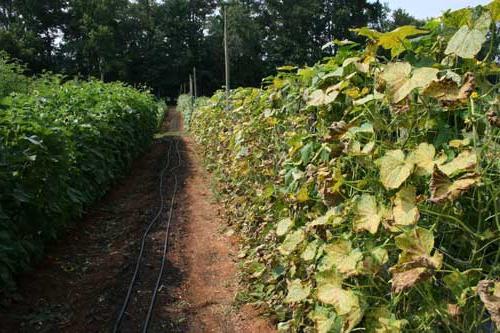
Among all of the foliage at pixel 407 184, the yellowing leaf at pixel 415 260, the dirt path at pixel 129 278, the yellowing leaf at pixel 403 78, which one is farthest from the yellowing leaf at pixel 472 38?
the dirt path at pixel 129 278

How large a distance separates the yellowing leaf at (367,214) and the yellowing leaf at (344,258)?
13 centimetres

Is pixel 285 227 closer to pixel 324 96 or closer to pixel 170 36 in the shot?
pixel 324 96

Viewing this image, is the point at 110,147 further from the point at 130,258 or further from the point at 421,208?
the point at 421,208

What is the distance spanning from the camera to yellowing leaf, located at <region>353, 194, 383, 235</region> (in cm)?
187

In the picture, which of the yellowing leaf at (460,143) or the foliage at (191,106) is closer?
the yellowing leaf at (460,143)

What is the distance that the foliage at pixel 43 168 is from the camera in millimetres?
4008

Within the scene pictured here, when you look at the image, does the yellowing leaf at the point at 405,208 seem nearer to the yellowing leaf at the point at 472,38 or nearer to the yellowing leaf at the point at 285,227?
the yellowing leaf at the point at 472,38

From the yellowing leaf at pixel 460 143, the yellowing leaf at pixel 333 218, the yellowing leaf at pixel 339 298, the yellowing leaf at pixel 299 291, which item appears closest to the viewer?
the yellowing leaf at pixel 460 143

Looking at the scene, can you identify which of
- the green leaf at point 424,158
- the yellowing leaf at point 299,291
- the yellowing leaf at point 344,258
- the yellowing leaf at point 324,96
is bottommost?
the yellowing leaf at point 299,291

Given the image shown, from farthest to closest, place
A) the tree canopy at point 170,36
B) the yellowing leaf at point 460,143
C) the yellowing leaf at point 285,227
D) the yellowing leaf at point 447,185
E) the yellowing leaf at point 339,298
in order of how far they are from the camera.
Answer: the tree canopy at point 170,36
the yellowing leaf at point 285,227
the yellowing leaf at point 339,298
the yellowing leaf at point 460,143
the yellowing leaf at point 447,185

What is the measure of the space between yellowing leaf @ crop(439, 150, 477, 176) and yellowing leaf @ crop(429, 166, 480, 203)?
20 millimetres

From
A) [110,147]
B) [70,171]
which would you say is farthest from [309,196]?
[110,147]

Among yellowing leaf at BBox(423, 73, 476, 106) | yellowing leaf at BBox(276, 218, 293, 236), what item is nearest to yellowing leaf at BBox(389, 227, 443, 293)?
yellowing leaf at BBox(423, 73, 476, 106)

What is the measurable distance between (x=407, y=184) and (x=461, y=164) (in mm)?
259
